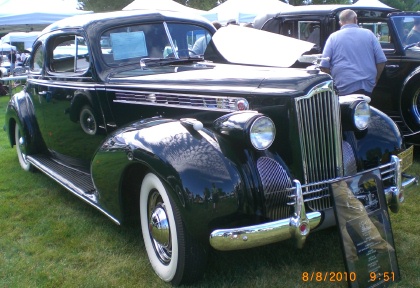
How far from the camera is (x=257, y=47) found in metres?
3.68

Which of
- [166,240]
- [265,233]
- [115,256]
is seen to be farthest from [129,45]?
[265,233]

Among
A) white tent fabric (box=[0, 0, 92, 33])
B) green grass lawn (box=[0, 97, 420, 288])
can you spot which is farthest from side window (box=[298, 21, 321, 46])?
white tent fabric (box=[0, 0, 92, 33])

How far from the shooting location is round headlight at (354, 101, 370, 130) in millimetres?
3145

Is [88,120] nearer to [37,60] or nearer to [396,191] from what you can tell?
[37,60]

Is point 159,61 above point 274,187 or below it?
above

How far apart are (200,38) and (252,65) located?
3.60ft

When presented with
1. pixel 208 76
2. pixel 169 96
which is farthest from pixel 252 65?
pixel 169 96

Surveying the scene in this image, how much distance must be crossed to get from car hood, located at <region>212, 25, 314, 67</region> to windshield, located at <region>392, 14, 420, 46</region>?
3.07 metres

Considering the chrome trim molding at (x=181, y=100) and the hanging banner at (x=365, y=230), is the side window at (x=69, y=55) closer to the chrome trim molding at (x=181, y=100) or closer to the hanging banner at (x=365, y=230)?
the chrome trim molding at (x=181, y=100)

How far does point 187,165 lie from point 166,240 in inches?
22.0

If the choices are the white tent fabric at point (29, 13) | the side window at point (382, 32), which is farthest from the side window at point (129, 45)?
the white tent fabric at point (29, 13)

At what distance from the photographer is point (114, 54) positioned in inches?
157

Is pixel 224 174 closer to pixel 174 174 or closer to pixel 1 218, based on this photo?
pixel 174 174

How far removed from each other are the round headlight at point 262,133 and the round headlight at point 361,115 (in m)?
0.82
